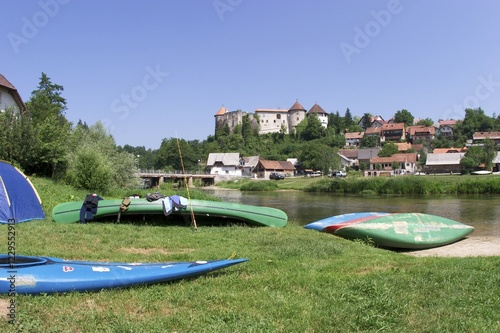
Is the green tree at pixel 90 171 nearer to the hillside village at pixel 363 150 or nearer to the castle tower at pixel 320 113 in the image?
the hillside village at pixel 363 150

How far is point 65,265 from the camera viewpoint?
19.6 ft

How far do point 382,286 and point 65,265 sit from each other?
4.44m

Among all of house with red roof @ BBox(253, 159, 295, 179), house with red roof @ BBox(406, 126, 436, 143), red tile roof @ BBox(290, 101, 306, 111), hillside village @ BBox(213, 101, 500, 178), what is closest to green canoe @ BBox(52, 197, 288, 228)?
hillside village @ BBox(213, 101, 500, 178)

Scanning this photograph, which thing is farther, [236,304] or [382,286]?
[382,286]

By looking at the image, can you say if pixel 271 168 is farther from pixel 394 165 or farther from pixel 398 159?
pixel 398 159

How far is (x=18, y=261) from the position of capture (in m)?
5.96

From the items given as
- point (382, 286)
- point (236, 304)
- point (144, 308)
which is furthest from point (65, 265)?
point (382, 286)

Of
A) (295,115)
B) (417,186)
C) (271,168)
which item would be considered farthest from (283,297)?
(295,115)

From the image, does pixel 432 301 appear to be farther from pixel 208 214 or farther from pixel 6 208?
pixel 6 208

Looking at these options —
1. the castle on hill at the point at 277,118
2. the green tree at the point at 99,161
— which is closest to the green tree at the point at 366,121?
the castle on hill at the point at 277,118

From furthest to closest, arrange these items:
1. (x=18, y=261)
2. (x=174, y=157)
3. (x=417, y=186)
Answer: (x=174, y=157) → (x=417, y=186) → (x=18, y=261)

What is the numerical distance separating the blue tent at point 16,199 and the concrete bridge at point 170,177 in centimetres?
5550

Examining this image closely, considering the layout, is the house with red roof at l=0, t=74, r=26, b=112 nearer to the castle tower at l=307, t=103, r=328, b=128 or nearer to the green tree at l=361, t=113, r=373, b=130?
the castle tower at l=307, t=103, r=328, b=128

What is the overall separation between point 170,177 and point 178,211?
6710 cm
